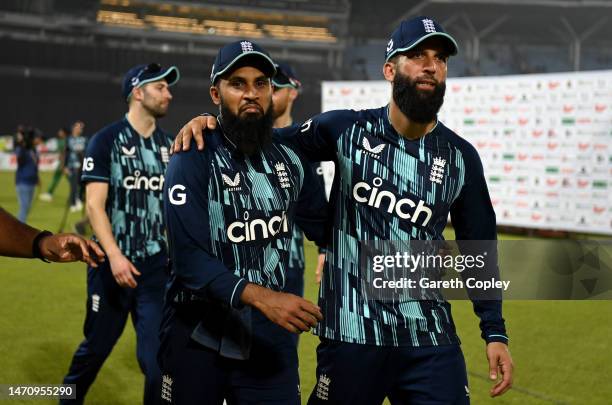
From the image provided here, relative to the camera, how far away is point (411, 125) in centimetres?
347

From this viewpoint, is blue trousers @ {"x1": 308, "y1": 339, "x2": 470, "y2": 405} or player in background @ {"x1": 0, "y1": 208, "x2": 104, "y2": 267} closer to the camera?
player in background @ {"x1": 0, "y1": 208, "x2": 104, "y2": 267}

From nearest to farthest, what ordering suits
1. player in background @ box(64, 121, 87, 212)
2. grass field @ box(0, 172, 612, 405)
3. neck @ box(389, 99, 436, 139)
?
neck @ box(389, 99, 436, 139) < grass field @ box(0, 172, 612, 405) < player in background @ box(64, 121, 87, 212)

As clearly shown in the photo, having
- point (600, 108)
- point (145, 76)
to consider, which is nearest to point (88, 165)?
point (145, 76)

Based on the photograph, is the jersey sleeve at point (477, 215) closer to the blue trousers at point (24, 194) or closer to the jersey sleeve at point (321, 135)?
the jersey sleeve at point (321, 135)

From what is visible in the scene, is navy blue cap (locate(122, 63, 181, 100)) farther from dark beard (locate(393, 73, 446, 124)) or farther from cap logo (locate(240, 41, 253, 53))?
dark beard (locate(393, 73, 446, 124))

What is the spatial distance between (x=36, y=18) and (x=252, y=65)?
48208 mm

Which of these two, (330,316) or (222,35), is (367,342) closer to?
(330,316)

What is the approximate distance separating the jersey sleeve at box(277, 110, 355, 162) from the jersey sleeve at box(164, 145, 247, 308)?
0.56 m

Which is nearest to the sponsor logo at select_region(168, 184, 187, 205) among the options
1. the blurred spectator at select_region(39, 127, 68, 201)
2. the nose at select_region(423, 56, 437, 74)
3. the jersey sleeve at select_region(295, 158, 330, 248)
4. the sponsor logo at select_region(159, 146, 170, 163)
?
the jersey sleeve at select_region(295, 158, 330, 248)

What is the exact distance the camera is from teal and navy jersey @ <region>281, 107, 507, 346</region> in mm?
3326

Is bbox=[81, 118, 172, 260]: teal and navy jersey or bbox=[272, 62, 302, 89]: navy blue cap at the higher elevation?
bbox=[272, 62, 302, 89]: navy blue cap

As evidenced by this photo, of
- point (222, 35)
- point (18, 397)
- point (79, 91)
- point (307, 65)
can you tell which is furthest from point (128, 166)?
point (222, 35)

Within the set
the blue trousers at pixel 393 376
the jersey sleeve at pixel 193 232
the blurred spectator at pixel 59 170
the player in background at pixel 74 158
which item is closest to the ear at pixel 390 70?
the jersey sleeve at pixel 193 232

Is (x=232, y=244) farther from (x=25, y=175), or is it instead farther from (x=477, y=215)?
(x=25, y=175)
